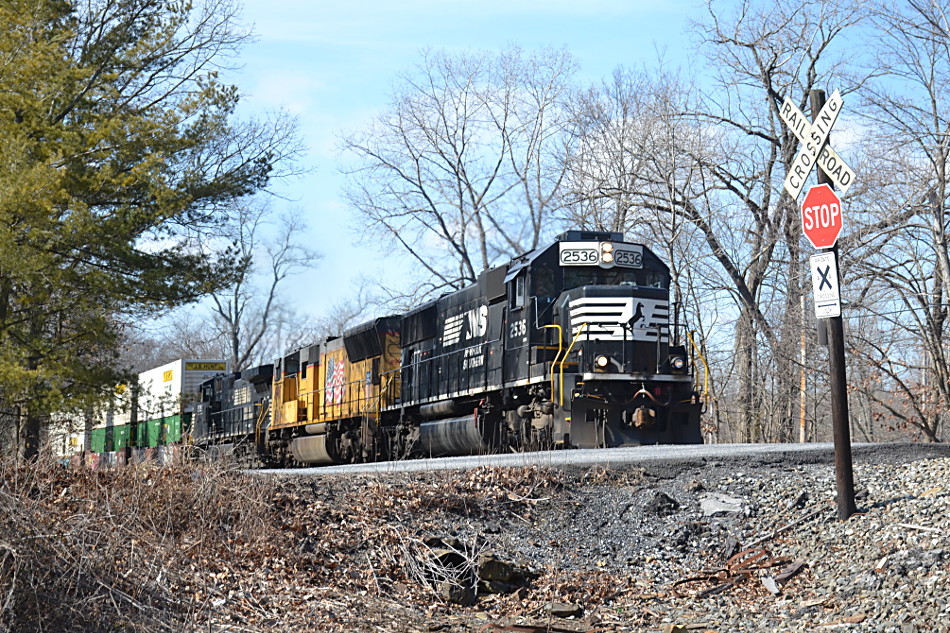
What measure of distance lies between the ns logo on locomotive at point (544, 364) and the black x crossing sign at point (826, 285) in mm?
5414

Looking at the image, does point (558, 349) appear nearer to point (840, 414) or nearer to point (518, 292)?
A: point (518, 292)

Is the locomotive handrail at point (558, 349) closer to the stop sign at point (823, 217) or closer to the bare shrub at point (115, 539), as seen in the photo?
the stop sign at point (823, 217)

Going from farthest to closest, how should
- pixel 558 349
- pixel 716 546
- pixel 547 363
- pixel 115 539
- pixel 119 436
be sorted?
pixel 119 436 → pixel 558 349 → pixel 547 363 → pixel 716 546 → pixel 115 539

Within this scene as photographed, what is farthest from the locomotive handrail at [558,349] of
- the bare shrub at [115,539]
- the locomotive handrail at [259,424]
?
the locomotive handrail at [259,424]

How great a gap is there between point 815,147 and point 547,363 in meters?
6.41

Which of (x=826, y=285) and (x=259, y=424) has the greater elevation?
(x=826, y=285)

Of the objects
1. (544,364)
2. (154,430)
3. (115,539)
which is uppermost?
(544,364)

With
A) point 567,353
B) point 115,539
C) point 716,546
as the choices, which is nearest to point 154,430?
point 567,353

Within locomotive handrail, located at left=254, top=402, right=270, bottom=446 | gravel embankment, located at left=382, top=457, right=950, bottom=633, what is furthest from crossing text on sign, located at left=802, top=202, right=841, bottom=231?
locomotive handrail, located at left=254, top=402, right=270, bottom=446

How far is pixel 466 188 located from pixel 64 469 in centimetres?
2881

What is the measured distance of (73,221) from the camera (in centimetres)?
1605

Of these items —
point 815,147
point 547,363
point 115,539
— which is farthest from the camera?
point 547,363

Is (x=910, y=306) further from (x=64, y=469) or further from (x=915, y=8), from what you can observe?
(x=64, y=469)

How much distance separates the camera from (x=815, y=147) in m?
8.52
